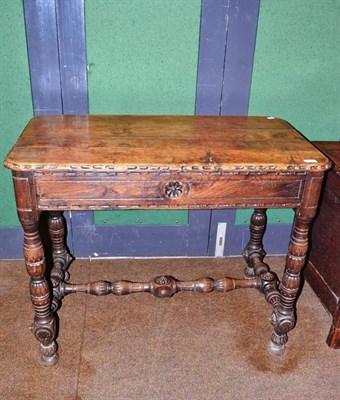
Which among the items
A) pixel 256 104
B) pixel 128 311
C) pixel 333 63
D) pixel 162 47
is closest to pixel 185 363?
pixel 128 311

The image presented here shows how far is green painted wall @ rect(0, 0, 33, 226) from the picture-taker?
7.27 feet

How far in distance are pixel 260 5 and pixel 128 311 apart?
1655mm

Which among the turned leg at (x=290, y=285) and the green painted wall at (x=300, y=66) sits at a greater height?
the green painted wall at (x=300, y=66)

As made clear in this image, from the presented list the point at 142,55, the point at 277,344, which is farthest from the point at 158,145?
the point at 277,344

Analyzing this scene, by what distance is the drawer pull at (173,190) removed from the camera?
1769 mm

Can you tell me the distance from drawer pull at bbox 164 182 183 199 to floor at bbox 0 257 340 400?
83 cm

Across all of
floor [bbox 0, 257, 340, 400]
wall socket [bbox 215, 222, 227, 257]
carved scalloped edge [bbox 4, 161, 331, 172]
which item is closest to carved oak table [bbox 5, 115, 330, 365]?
carved scalloped edge [bbox 4, 161, 331, 172]

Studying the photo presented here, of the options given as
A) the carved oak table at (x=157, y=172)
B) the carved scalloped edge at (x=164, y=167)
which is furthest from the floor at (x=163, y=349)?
the carved scalloped edge at (x=164, y=167)

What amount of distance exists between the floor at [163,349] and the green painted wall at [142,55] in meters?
0.97

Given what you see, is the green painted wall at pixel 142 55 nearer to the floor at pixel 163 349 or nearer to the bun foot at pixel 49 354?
the floor at pixel 163 349

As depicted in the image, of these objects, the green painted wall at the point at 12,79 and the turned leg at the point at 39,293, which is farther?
the green painted wall at the point at 12,79

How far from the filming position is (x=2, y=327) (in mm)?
2299

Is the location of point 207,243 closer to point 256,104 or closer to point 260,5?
point 256,104

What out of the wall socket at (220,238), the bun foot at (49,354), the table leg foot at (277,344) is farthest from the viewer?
the wall socket at (220,238)
